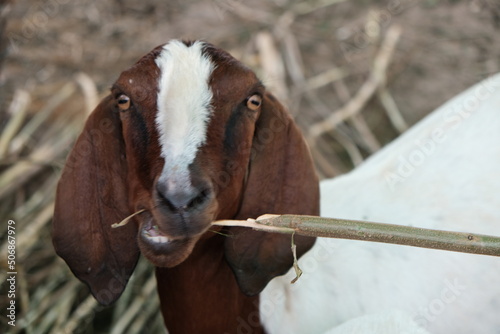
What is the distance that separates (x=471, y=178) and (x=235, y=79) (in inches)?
Answer: 62.7

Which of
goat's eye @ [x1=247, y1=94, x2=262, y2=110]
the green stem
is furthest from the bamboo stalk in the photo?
goat's eye @ [x1=247, y1=94, x2=262, y2=110]

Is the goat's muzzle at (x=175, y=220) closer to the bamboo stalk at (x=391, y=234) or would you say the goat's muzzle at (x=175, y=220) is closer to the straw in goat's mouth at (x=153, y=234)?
the straw in goat's mouth at (x=153, y=234)

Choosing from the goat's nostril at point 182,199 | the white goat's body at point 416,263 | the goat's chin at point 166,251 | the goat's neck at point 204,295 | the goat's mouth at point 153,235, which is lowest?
the white goat's body at point 416,263

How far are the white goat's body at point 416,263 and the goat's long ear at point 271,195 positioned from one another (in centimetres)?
42

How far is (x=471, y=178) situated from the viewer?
12.5 feet

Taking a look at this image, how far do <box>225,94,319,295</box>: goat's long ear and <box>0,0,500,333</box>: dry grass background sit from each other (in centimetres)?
245

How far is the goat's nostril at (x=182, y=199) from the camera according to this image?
257 centimetres

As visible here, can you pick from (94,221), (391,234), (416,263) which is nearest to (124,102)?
(94,221)

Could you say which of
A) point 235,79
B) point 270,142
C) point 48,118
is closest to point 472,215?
point 270,142

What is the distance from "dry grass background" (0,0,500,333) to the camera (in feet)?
19.3

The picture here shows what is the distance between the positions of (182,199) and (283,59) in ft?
14.1

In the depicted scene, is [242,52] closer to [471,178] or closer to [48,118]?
[48,118]

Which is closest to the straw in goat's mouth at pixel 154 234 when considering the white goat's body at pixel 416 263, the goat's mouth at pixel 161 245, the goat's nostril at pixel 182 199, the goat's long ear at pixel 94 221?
the goat's mouth at pixel 161 245

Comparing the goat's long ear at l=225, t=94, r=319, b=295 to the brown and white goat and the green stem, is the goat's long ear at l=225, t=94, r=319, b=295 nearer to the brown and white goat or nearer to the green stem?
the brown and white goat
